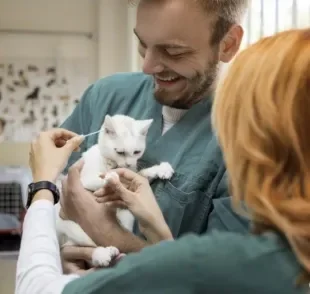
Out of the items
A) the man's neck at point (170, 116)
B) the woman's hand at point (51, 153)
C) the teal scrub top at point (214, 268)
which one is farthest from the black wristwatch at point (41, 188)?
the teal scrub top at point (214, 268)

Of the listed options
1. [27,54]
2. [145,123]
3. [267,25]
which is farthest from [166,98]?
[27,54]

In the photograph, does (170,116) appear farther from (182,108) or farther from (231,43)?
(231,43)

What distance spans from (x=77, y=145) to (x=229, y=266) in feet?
1.94

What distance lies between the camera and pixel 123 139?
1325mm

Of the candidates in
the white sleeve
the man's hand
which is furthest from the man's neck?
the white sleeve

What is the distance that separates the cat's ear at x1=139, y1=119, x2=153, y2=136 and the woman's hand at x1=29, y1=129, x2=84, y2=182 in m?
0.13

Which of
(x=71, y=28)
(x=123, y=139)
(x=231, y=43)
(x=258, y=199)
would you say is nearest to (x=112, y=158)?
(x=123, y=139)

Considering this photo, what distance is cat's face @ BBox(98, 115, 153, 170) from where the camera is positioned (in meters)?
1.28

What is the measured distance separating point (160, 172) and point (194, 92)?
18 cm

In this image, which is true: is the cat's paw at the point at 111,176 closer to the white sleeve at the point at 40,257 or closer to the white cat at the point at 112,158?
the white cat at the point at 112,158

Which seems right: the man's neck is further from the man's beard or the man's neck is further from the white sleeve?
the white sleeve

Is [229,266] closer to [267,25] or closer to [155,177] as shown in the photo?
[155,177]

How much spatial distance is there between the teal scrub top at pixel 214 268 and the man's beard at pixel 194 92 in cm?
49

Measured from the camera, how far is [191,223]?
1187 millimetres
